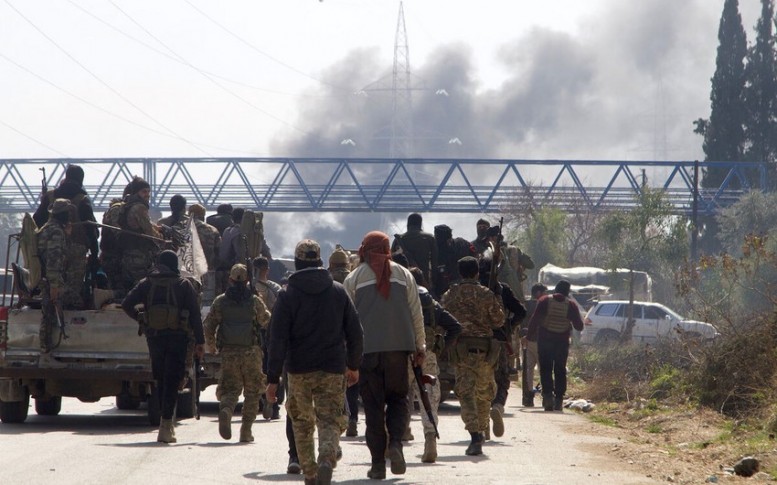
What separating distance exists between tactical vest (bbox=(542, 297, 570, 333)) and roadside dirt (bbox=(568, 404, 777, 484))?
1.23 metres

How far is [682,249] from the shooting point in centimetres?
5288

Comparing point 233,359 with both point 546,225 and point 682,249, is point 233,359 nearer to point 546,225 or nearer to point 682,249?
point 682,249

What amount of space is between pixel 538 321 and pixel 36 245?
7.38 metres

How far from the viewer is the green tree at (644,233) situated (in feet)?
168

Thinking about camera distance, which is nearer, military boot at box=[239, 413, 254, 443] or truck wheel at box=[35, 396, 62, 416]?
military boot at box=[239, 413, 254, 443]

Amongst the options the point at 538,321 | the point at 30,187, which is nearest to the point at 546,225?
the point at 30,187

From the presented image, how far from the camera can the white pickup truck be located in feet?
47.0

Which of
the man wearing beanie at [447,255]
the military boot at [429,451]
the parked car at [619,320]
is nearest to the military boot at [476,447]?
the military boot at [429,451]

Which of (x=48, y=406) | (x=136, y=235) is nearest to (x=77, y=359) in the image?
(x=136, y=235)

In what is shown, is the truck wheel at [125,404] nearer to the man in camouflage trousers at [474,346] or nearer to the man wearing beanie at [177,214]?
the man wearing beanie at [177,214]

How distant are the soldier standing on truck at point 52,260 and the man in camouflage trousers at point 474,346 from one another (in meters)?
4.25

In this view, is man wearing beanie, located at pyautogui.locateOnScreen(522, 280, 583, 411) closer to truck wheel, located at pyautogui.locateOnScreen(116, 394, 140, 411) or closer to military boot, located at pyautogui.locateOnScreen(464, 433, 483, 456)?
truck wheel, located at pyautogui.locateOnScreen(116, 394, 140, 411)

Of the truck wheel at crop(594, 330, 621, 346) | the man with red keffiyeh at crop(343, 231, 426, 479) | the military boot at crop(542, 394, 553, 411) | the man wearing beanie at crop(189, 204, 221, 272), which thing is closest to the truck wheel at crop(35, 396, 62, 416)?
the man wearing beanie at crop(189, 204, 221, 272)

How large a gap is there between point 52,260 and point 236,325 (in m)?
2.15
